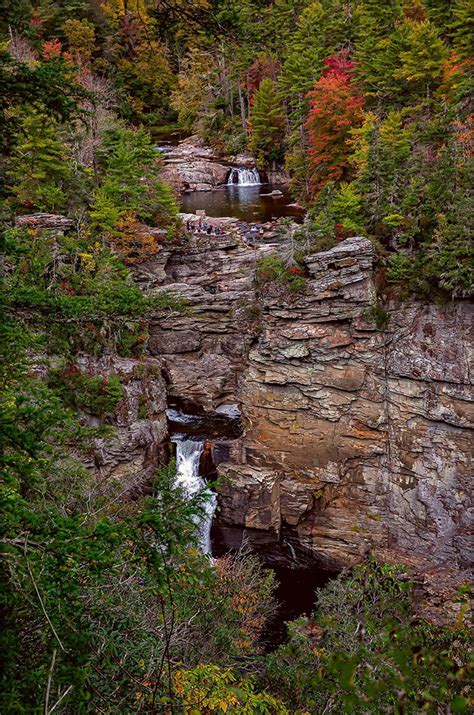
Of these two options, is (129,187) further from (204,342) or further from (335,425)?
(335,425)

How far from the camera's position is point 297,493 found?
20.9 metres

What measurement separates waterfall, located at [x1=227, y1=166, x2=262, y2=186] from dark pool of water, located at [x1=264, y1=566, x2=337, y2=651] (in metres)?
27.4

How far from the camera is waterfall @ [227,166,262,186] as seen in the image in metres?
38.5

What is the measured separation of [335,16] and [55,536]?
36867 millimetres

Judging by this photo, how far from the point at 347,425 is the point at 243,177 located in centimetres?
2442

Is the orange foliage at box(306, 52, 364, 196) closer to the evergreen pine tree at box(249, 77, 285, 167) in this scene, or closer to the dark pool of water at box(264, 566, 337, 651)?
the evergreen pine tree at box(249, 77, 285, 167)

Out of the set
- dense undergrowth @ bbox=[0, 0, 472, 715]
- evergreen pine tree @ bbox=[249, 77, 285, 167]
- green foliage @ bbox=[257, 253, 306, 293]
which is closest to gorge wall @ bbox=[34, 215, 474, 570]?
green foliage @ bbox=[257, 253, 306, 293]

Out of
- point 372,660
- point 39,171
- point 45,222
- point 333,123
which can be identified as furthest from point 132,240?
point 372,660

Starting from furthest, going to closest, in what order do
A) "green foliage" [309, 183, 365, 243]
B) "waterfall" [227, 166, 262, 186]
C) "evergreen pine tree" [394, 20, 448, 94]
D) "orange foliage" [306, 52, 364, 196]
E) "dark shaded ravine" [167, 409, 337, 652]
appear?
"waterfall" [227, 166, 262, 186] < "orange foliage" [306, 52, 364, 196] < "evergreen pine tree" [394, 20, 448, 94] < "green foliage" [309, 183, 365, 243] < "dark shaded ravine" [167, 409, 337, 652]

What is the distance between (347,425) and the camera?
810 inches

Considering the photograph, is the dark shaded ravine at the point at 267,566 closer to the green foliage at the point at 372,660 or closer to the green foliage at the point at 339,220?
the green foliage at the point at 372,660

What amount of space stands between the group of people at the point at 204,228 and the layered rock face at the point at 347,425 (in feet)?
17.6

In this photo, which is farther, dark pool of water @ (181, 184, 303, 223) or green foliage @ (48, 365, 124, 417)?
dark pool of water @ (181, 184, 303, 223)

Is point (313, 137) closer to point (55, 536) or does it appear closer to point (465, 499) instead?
point (465, 499)
